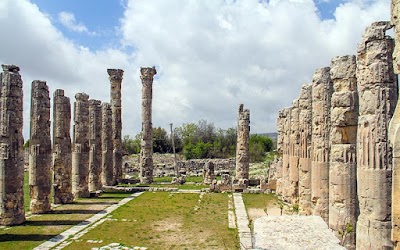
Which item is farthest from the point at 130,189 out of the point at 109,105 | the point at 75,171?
the point at 109,105

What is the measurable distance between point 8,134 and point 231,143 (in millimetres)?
44942

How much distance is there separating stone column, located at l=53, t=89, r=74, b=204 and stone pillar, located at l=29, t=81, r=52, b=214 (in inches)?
87.4

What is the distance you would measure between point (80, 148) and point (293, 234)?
60.0ft

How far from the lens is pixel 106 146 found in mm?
29453

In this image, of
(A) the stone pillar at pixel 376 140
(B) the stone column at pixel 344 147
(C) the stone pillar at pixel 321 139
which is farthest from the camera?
(C) the stone pillar at pixel 321 139

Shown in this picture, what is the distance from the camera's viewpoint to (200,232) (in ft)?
48.2

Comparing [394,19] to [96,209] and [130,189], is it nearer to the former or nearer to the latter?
[96,209]

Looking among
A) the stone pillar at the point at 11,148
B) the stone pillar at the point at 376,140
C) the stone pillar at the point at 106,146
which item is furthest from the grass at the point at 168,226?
the stone pillar at the point at 106,146

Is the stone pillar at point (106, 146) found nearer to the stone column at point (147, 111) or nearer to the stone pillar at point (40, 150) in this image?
the stone column at point (147, 111)

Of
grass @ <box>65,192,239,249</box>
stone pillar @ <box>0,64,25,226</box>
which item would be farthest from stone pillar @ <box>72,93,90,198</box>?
stone pillar @ <box>0,64,25,226</box>

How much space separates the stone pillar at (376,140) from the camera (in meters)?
8.00

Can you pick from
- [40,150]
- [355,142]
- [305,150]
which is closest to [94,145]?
[40,150]

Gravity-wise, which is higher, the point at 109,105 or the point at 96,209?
the point at 109,105

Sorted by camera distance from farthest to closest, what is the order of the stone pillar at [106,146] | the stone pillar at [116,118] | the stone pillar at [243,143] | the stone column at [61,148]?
1. the stone pillar at [116,118]
2. the stone pillar at [106,146]
3. the stone pillar at [243,143]
4. the stone column at [61,148]
